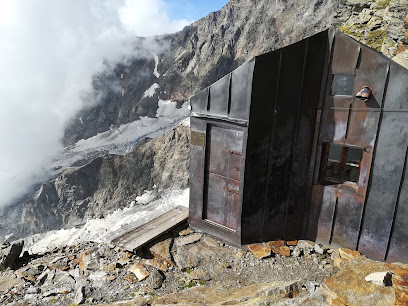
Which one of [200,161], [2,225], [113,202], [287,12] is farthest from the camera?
[287,12]

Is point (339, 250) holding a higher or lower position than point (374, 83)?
lower

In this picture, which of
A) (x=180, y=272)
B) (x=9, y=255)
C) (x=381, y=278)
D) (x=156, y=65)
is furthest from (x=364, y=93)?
(x=156, y=65)

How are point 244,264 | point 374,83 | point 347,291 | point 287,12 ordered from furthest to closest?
point 287,12, point 244,264, point 374,83, point 347,291

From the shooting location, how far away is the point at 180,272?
235 inches

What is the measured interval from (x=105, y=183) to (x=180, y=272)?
3464 centimetres

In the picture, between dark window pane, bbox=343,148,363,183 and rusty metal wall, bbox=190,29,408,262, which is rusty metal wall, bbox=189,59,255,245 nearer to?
rusty metal wall, bbox=190,29,408,262

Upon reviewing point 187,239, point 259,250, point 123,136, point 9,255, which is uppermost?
point 259,250

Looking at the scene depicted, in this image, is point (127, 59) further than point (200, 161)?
Yes

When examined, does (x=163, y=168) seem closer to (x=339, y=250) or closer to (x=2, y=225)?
(x=2, y=225)

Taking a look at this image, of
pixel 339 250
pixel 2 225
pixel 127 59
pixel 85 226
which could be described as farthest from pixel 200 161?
pixel 127 59

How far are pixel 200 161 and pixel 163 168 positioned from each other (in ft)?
99.8

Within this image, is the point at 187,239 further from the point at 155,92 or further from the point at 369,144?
the point at 155,92

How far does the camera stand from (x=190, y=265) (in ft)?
20.0

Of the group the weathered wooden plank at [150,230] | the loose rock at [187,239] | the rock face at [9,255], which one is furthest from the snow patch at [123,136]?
the loose rock at [187,239]
